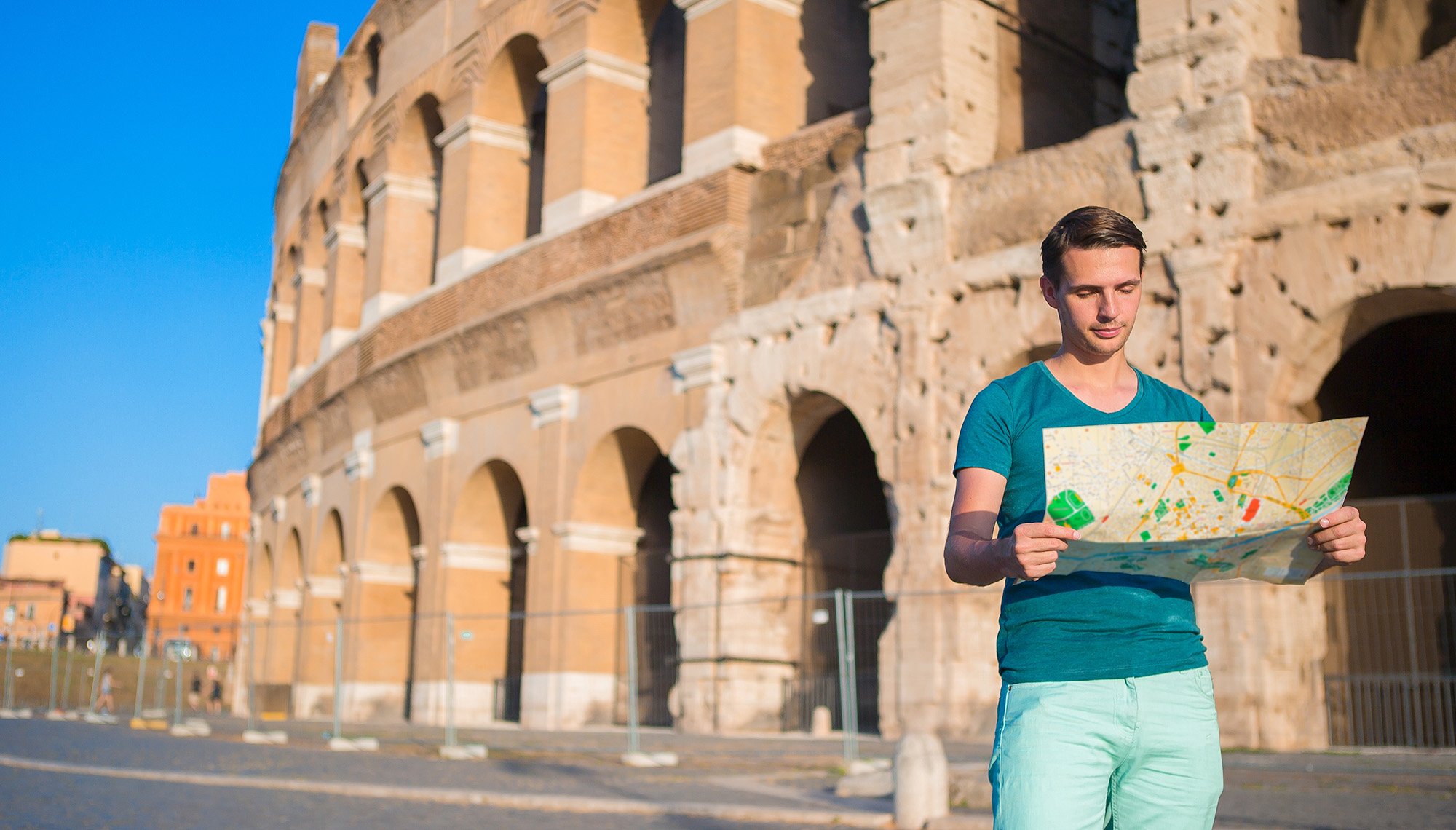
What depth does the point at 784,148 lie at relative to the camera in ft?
44.4

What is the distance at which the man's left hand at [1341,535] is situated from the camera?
6.75ft

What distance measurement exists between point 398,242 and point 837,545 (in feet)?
32.0

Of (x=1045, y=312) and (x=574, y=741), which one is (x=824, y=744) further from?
(x=1045, y=312)

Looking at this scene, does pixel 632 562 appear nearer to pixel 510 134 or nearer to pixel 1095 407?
pixel 510 134

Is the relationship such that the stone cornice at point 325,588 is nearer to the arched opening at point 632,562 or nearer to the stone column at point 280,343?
the stone column at point 280,343

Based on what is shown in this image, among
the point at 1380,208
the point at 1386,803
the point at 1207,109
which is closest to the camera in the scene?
the point at 1386,803

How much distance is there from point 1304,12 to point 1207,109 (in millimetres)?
2668

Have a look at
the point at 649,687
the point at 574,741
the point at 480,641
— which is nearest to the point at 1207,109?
the point at 574,741

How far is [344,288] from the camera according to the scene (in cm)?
2270

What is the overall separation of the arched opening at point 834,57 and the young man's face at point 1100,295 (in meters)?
12.7

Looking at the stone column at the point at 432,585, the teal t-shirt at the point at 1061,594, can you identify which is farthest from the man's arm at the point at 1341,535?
the stone column at the point at 432,585

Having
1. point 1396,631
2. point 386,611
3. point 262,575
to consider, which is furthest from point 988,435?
point 262,575

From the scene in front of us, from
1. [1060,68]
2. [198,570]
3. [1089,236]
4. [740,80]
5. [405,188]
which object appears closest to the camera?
[1089,236]

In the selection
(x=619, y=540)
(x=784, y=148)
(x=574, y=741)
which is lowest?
(x=574, y=741)
